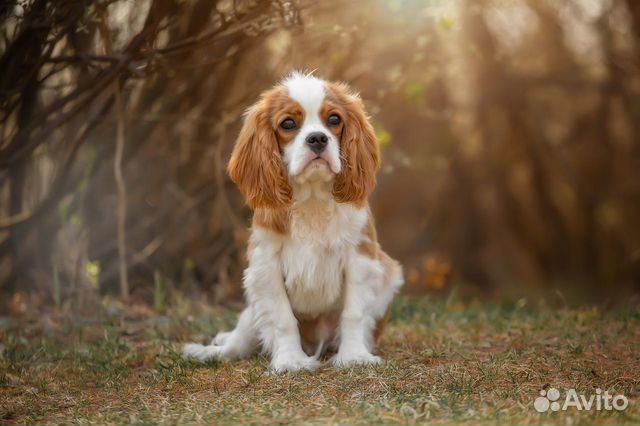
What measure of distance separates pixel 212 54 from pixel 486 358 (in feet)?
10.2

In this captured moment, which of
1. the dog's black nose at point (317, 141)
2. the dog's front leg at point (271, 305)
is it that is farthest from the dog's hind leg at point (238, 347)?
the dog's black nose at point (317, 141)

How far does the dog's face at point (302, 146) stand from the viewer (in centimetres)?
427

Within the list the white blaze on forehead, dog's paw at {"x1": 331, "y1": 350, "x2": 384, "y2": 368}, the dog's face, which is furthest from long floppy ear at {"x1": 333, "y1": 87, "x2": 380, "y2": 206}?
dog's paw at {"x1": 331, "y1": 350, "x2": 384, "y2": 368}

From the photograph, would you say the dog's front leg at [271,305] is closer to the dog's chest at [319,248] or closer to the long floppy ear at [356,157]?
the dog's chest at [319,248]

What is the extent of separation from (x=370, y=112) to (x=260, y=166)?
251cm

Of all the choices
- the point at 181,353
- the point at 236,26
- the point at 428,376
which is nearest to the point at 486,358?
the point at 428,376

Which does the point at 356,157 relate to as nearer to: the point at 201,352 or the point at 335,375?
the point at 335,375

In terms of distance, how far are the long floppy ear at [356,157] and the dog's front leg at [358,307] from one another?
332 mm

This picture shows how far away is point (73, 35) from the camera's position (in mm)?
5387

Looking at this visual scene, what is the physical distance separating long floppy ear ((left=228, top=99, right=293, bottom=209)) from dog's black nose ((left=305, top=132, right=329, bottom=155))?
0.23 metres

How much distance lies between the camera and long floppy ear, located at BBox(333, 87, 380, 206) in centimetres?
441

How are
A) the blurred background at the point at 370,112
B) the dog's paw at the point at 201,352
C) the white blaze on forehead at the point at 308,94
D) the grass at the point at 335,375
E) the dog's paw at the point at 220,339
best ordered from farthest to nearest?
1. the blurred background at the point at 370,112
2. the dog's paw at the point at 220,339
3. the dog's paw at the point at 201,352
4. the white blaze on forehead at the point at 308,94
5. the grass at the point at 335,375

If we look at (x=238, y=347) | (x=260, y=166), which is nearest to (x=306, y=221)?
Result: (x=260, y=166)

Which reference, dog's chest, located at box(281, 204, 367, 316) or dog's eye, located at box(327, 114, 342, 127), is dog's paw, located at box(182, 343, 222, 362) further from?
dog's eye, located at box(327, 114, 342, 127)
